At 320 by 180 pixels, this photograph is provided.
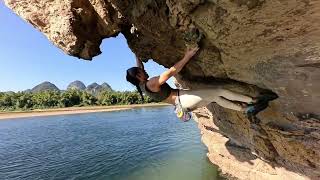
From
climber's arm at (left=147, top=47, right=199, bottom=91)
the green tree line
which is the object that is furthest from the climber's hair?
the green tree line

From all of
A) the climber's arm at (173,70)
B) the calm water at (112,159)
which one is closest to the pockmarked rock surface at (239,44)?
the climber's arm at (173,70)

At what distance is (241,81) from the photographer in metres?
7.24

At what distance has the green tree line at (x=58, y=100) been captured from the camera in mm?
101062

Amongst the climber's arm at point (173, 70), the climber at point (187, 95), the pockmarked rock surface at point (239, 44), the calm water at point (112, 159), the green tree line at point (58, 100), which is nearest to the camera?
the pockmarked rock surface at point (239, 44)

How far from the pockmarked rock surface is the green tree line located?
88389 millimetres

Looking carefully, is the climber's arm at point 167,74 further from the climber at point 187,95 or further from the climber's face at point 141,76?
the climber's face at point 141,76

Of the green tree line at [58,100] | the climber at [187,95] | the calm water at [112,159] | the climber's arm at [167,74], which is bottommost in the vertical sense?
the calm water at [112,159]

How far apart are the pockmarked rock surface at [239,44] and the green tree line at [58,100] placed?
88389mm

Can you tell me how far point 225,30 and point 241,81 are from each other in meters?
1.97

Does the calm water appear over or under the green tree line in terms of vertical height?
under

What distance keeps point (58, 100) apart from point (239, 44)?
103m

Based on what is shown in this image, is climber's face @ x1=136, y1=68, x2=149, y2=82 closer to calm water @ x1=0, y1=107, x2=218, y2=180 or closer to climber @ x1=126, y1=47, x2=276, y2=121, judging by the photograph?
climber @ x1=126, y1=47, x2=276, y2=121

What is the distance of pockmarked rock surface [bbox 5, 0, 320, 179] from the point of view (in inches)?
200

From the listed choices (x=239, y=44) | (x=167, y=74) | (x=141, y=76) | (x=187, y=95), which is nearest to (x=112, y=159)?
(x=141, y=76)
